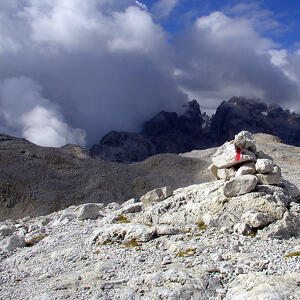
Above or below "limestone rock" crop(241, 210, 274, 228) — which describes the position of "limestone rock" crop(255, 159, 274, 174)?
above

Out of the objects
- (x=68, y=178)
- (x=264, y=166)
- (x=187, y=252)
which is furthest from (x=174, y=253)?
(x=68, y=178)

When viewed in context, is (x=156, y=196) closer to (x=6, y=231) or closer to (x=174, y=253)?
(x=174, y=253)

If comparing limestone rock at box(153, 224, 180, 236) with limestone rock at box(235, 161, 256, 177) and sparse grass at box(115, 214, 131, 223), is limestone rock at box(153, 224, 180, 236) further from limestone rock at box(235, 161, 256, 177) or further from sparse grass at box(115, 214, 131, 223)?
limestone rock at box(235, 161, 256, 177)

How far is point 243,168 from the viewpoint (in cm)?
2139

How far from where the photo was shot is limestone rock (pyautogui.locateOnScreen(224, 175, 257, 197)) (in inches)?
767

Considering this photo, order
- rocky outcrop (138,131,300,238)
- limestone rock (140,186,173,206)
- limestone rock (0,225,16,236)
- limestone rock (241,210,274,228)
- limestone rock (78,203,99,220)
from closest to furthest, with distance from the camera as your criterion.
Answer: limestone rock (241,210,274,228), rocky outcrop (138,131,300,238), limestone rock (140,186,173,206), limestone rock (78,203,99,220), limestone rock (0,225,16,236)

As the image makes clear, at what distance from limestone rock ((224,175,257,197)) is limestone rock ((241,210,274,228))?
189 cm

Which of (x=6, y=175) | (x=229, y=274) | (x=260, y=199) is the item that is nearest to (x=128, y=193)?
(x=6, y=175)

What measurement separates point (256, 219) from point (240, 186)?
2677 millimetres

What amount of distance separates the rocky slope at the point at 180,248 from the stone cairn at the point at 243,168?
63mm

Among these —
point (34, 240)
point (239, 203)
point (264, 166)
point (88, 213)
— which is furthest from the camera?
point (88, 213)

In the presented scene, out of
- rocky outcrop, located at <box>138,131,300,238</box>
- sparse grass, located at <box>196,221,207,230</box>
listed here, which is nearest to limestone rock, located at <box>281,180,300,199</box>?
rocky outcrop, located at <box>138,131,300,238</box>

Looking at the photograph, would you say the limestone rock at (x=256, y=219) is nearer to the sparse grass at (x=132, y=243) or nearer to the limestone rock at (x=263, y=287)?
the sparse grass at (x=132, y=243)

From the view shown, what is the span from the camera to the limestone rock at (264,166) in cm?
2095
